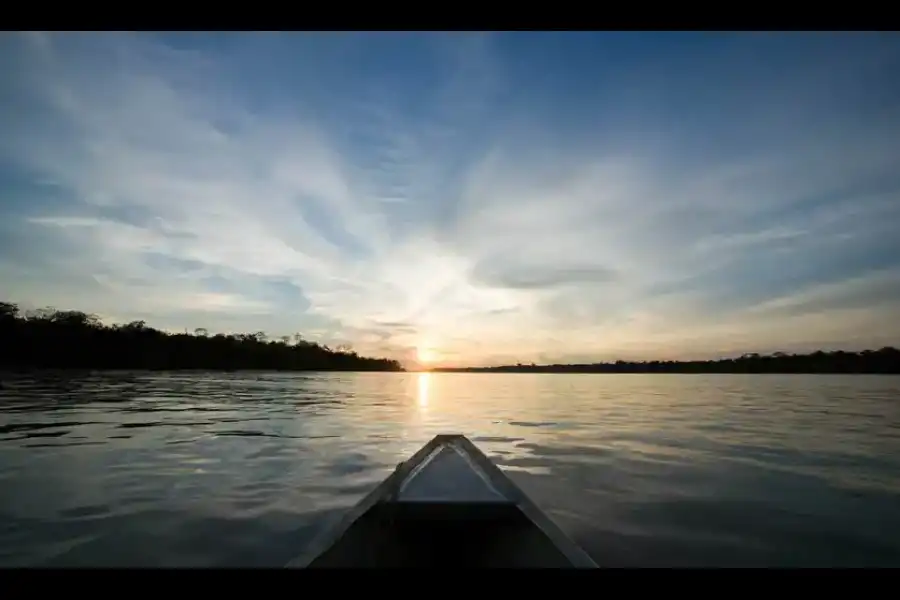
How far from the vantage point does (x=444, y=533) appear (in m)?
3.43

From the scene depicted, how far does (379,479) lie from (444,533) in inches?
170

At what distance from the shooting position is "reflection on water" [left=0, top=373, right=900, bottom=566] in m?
4.73

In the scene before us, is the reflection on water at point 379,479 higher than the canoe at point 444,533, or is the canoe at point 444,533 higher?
the canoe at point 444,533

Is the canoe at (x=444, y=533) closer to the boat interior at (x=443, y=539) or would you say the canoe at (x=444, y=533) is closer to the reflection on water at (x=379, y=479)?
the boat interior at (x=443, y=539)

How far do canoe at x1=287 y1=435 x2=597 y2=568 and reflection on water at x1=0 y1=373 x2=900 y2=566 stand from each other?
1335mm

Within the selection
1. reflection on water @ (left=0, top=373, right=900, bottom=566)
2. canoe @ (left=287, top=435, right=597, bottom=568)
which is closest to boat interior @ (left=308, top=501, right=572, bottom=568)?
canoe @ (left=287, top=435, right=597, bottom=568)

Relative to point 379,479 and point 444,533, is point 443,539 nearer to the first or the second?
point 444,533

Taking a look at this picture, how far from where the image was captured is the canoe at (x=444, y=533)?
308 centimetres

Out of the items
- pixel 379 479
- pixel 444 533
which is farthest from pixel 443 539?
pixel 379 479

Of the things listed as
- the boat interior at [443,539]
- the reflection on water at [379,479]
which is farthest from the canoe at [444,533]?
the reflection on water at [379,479]

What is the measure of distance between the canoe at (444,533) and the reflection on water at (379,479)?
133 centimetres

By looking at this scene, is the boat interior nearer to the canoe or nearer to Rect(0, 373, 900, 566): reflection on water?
the canoe

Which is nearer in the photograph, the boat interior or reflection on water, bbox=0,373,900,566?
the boat interior

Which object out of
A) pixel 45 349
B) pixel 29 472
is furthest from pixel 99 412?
pixel 45 349
